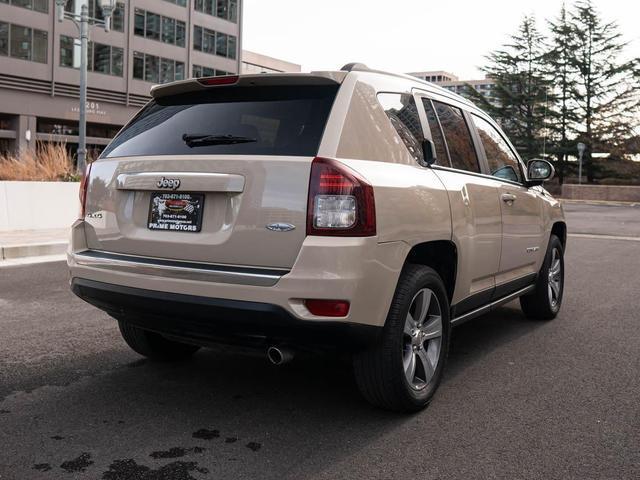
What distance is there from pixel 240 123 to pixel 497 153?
249 cm

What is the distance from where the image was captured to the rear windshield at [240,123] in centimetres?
336

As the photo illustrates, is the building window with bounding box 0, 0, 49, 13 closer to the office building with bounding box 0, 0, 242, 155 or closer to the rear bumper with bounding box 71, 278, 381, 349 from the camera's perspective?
the office building with bounding box 0, 0, 242, 155

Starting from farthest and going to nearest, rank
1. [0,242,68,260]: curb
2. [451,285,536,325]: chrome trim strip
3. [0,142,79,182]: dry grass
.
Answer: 1. [0,142,79,182]: dry grass
2. [0,242,68,260]: curb
3. [451,285,536,325]: chrome trim strip

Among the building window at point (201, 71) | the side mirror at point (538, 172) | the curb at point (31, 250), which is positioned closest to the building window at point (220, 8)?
the building window at point (201, 71)

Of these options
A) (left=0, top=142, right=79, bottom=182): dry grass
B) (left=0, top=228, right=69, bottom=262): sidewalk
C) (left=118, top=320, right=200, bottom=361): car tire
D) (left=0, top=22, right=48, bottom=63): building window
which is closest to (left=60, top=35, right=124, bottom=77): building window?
(left=0, top=22, right=48, bottom=63): building window

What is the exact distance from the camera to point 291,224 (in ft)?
10.4

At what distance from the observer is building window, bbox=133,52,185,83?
48250mm

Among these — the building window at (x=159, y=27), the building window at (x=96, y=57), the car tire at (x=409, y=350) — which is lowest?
the car tire at (x=409, y=350)

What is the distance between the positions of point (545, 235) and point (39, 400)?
4.16m

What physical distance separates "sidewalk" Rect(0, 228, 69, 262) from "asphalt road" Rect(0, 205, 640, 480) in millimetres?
4708

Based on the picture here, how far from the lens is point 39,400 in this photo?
151 inches

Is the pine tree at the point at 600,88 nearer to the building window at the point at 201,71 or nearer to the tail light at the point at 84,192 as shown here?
the building window at the point at 201,71

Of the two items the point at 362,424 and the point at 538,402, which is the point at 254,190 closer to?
the point at 362,424

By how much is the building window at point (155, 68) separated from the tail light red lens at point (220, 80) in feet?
154
